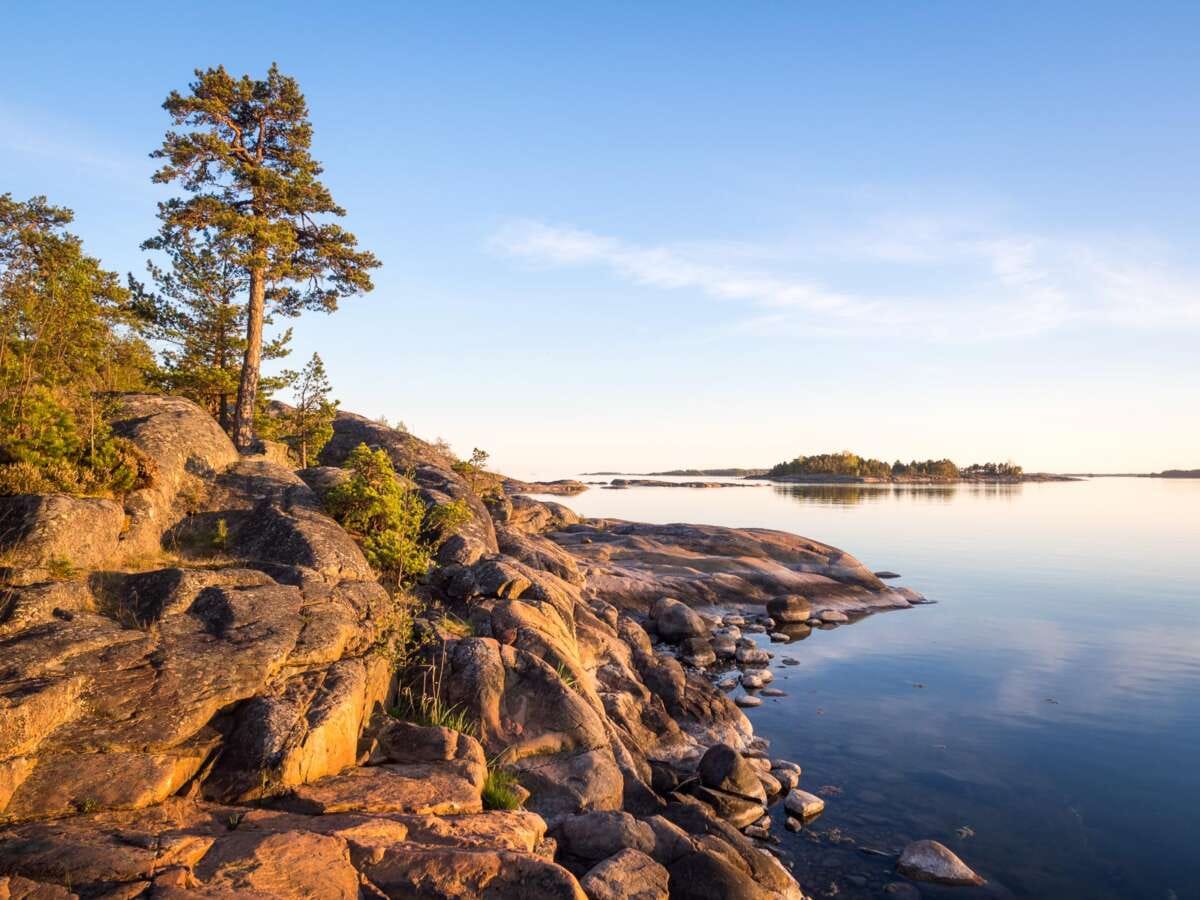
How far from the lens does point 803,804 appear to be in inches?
514

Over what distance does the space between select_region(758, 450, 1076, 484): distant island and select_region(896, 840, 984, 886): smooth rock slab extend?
163 metres

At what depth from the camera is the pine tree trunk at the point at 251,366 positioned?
24859mm

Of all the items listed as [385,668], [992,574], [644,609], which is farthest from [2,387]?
[992,574]

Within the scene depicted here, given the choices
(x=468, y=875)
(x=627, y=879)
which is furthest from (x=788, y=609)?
(x=468, y=875)

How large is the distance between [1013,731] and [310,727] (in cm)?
1693

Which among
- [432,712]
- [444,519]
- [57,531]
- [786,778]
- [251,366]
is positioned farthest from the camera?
[251,366]

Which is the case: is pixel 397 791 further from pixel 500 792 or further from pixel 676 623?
pixel 676 623

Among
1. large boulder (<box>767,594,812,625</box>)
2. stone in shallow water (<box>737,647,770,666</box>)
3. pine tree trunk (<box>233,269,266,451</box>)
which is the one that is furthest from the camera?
large boulder (<box>767,594,812,625</box>)

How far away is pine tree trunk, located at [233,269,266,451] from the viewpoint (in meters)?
24.9

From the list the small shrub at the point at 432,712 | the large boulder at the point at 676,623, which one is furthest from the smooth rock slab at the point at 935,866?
the large boulder at the point at 676,623

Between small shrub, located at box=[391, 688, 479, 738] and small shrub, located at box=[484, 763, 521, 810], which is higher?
small shrub, located at box=[391, 688, 479, 738]

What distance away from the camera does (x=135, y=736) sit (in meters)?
8.17

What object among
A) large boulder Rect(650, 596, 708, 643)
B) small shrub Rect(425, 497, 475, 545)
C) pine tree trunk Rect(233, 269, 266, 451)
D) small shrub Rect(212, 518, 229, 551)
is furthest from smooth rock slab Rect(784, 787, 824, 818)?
pine tree trunk Rect(233, 269, 266, 451)

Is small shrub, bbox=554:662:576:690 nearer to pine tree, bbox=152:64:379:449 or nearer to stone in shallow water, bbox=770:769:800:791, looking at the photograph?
stone in shallow water, bbox=770:769:800:791
